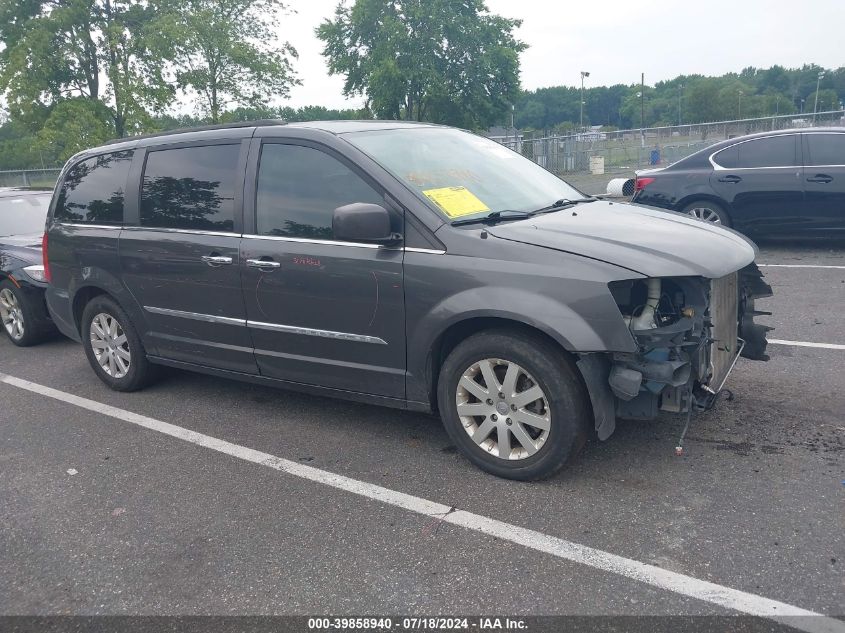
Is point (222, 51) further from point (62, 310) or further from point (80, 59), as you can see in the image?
point (62, 310)

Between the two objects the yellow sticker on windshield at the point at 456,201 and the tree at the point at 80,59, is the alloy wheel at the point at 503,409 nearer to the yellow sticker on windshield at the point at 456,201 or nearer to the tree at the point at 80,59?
the yellow sticker on windshield at the point at 456,201

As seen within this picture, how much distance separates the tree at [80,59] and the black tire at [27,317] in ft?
59.7

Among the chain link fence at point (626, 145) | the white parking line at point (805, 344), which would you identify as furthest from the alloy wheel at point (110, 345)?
the chain link fence at point (626, 145)

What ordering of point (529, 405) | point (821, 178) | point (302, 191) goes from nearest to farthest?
point (529, 405) → point (302, 191) → point (821, 178)

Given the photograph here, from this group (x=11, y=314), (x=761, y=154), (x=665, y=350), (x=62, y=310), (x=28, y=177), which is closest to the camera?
(x=665, y=350)

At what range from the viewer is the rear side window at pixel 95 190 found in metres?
5.24

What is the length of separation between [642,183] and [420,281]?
722cm

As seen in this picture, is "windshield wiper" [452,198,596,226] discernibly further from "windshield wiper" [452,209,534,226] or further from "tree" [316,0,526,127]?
"tree" [316,0,526,127]

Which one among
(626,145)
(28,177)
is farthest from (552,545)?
(28,177)

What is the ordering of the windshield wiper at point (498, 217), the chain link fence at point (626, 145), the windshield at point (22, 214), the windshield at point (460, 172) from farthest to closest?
the chain link fence at point (626, 145)
the windshield at point (22, 214)
the windshield at point (460, 172)
the windshield wiper at point (498, 217)

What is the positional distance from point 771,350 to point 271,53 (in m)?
28.9

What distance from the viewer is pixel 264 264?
4305mm

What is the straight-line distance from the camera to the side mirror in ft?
12.2

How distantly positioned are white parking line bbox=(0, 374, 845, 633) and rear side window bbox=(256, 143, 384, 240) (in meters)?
1.32
